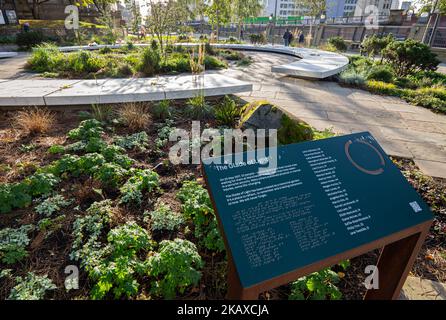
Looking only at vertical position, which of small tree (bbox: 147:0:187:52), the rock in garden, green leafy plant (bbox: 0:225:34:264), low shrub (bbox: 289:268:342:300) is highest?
small tree (bbox: 147:0:187:52)

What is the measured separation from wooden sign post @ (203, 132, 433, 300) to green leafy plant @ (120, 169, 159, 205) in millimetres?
1466

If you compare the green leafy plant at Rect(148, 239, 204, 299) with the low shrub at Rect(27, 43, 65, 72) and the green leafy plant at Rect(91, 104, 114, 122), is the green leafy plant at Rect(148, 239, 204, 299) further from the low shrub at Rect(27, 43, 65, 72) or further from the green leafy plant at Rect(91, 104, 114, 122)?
the low shrub at Rect(27, 43, 65, 72)

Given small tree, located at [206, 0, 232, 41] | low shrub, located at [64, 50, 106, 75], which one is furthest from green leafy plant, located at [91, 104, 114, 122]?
small tree, located at [206, 0, 232, 41]

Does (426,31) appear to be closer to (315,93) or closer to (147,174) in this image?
(315,93)

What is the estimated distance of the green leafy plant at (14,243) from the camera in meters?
2.07

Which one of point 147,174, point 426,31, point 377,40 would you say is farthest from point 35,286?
point 426,31

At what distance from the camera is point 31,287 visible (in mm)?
1858

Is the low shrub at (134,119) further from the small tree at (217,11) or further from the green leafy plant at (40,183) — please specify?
the small tree at (217,11)

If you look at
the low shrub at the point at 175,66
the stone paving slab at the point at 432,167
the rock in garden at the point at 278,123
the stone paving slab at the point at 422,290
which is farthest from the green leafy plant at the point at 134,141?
the low shrub at the point at 175,66

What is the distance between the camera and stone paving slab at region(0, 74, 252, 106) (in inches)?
181

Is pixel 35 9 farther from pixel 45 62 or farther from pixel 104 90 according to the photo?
pixel 104 90

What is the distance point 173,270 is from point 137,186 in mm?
1206

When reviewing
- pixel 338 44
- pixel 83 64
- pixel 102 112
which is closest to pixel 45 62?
pixel 83 64
